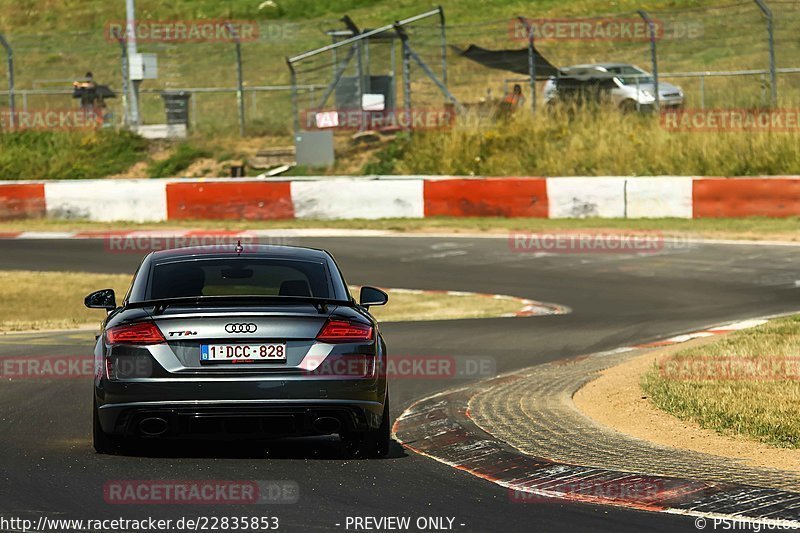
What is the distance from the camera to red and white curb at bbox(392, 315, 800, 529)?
21.8 feet

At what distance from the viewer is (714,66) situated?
135 ft

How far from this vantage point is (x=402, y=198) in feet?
89.2

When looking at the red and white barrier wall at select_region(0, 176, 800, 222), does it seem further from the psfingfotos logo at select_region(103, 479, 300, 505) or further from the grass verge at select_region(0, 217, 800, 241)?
the psfingfotos logo at select_region(103, 479, 300, 505)

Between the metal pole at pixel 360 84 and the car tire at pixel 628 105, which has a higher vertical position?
the metal pole at pixel 360 84

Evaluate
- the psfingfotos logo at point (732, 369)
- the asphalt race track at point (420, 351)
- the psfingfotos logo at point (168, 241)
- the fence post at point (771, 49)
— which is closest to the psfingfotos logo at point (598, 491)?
the asphalt race track at point (420, 351)

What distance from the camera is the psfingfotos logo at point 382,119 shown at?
32438mm

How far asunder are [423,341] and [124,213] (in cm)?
1455

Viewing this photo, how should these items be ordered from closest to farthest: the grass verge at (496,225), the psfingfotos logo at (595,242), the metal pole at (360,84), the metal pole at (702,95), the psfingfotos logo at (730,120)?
the psfingfotos logo at (595,242)
the grass verge at (496,225)
the psfingfotos logo at (730,120)
the metal pole at (702,95)
the metal pole at (360,84)

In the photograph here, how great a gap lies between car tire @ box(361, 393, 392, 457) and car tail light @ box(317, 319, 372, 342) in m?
0.49

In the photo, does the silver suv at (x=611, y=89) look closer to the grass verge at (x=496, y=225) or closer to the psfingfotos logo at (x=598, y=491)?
the grass verge at (x=496, y=225)

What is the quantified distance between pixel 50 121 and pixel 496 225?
51.8 feet

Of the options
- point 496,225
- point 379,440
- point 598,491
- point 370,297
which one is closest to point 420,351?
point 370,297

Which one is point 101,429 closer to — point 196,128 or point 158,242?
point 158,242

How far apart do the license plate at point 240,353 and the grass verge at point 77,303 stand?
30.5ft
